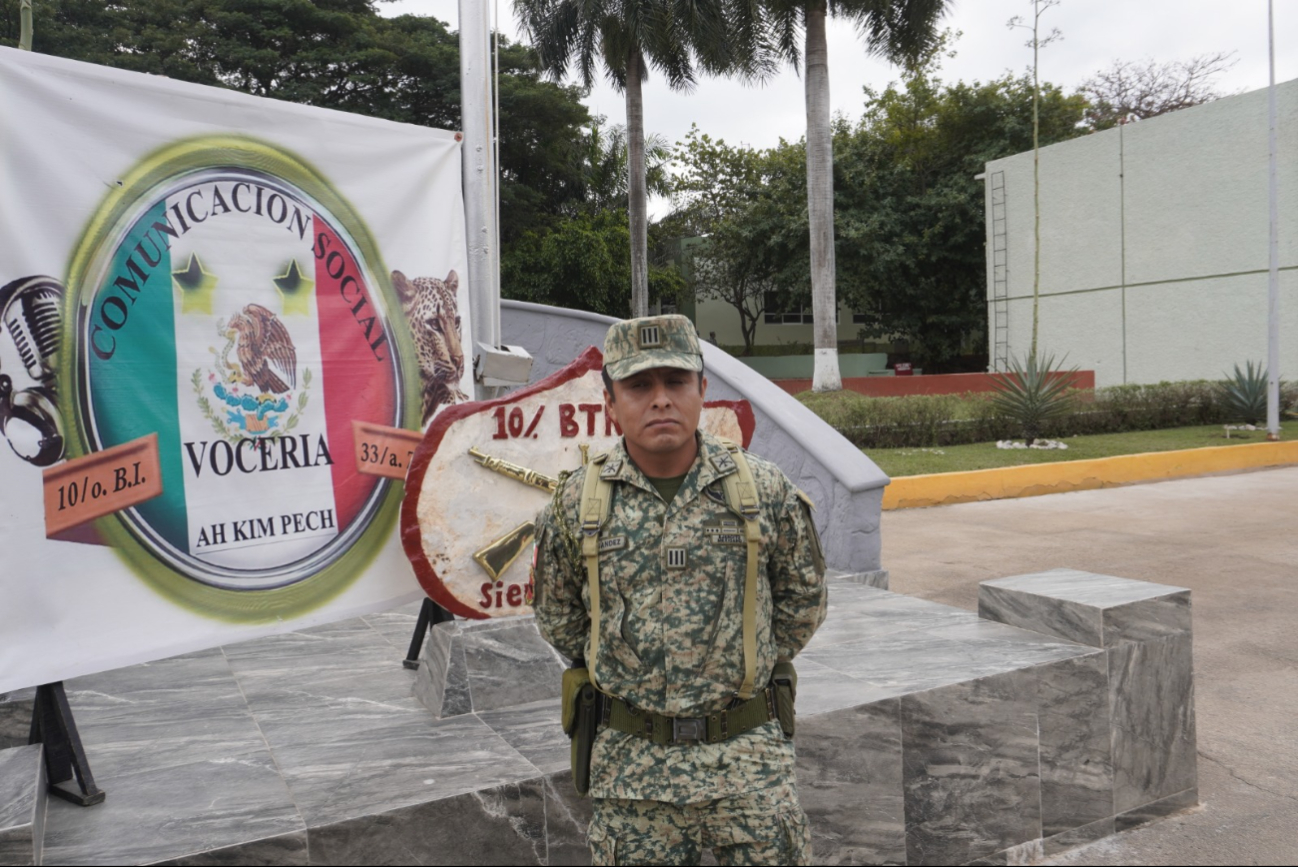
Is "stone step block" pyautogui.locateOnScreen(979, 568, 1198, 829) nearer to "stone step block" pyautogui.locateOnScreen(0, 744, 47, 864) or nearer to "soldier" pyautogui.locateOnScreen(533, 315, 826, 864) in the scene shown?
"soldier" pyautogui.locateOnScreen(533, 315, 826, 864)

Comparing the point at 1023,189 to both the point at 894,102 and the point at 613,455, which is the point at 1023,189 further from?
the point at 613,455

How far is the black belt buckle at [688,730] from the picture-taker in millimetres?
2016

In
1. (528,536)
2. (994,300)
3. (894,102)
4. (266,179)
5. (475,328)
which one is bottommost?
(528,536)

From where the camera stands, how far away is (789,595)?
217 centimetres

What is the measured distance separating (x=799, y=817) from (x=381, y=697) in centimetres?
203

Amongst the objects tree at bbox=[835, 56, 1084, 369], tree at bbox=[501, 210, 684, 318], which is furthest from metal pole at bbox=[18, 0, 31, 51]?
tree at bbox=[835, 56, 1084, 369]

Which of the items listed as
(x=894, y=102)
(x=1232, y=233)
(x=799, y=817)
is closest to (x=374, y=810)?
(x=799, y=817)

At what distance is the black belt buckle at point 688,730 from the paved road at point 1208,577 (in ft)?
6.56

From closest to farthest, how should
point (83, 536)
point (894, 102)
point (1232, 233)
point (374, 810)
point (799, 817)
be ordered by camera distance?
point (799, 817), point (374, 810), point (83, 536), point (1232, 233), point (894, 102)

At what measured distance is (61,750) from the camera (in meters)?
2.71

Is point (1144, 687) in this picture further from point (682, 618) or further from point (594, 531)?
point (594, 531)

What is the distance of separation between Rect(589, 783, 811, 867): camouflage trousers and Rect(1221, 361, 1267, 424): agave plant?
55.2 ft

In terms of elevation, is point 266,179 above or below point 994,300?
below

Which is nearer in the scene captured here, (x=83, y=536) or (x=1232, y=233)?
(x=83, y=536)
